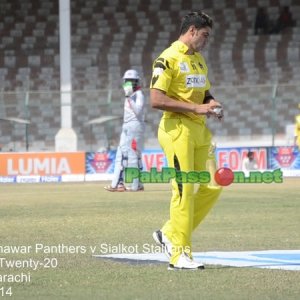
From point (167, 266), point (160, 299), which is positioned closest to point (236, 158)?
point (167, 266)

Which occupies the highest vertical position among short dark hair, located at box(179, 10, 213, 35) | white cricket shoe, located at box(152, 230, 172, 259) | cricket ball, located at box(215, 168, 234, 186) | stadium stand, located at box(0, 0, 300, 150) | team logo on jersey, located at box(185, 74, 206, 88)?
stadium stand, located at box(0, 0, 300, 150)

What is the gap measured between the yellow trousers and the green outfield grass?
303 millimetres

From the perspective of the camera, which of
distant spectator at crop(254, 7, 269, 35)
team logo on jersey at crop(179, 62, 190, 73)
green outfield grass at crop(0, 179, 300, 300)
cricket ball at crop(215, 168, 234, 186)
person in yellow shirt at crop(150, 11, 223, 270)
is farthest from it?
distant spectator at crop(254, 7, 269, 35)

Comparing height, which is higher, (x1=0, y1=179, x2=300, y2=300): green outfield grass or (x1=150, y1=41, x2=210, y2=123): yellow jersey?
(x1=150, y1=41, x2=210, y2=123): yellow jersey

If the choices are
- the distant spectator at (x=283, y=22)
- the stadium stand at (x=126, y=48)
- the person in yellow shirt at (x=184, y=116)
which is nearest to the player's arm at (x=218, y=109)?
the person in yellow shirt at (x=184, y=116)

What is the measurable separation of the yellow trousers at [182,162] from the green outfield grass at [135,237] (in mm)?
303

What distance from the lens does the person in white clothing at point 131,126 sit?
19156 millimetres

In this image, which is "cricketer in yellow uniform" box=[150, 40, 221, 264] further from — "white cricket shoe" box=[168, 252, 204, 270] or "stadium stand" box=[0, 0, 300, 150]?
"stadium stand" box=[0, 0, 300, 150]

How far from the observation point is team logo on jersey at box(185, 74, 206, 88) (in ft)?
28.5

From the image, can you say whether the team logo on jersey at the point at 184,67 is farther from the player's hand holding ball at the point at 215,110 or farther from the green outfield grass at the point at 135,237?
the green outfield grass at the point at 135,237

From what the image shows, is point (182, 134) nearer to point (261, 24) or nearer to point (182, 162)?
point (182, 162)

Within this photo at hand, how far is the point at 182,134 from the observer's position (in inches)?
339


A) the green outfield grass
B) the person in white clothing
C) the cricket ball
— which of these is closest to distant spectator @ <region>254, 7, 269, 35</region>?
the green outfield grass

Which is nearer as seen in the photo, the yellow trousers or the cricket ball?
the yellow trousers
